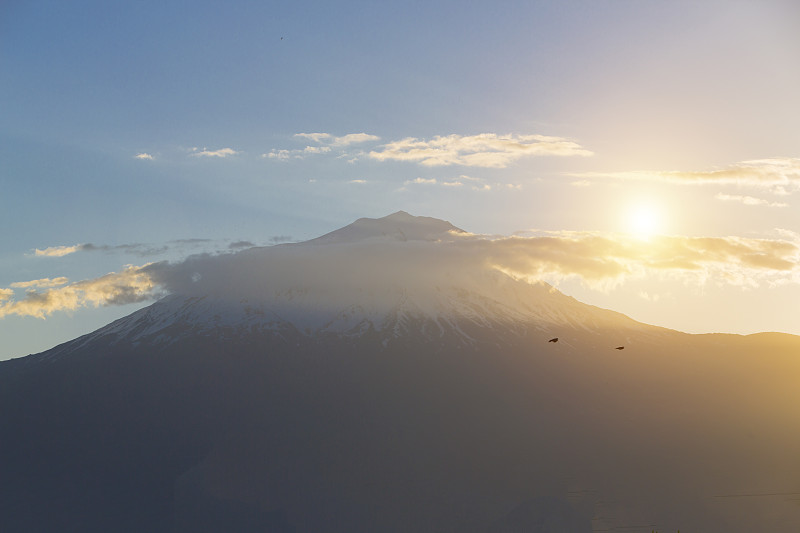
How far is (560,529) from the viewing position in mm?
198625

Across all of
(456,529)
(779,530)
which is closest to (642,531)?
(779,530)

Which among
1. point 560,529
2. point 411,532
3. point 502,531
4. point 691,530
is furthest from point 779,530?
point 411,532

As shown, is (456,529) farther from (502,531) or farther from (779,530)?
(779,530)

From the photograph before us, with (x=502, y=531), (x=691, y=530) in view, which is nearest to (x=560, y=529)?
(x=502, y=531)

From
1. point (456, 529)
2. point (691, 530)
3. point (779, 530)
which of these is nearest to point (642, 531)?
point (691, 530)

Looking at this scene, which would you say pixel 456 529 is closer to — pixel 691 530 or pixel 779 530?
pixel 691 530

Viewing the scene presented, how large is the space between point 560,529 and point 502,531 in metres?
13.0

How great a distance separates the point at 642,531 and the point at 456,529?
41708mm

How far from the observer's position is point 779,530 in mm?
194250

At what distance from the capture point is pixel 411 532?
199375mm

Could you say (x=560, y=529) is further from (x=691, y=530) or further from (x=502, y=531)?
(x=691, y=530)

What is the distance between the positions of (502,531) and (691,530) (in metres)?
42.7

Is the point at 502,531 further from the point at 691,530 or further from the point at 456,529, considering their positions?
the point at 691,530

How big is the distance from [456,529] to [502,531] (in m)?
10.4
